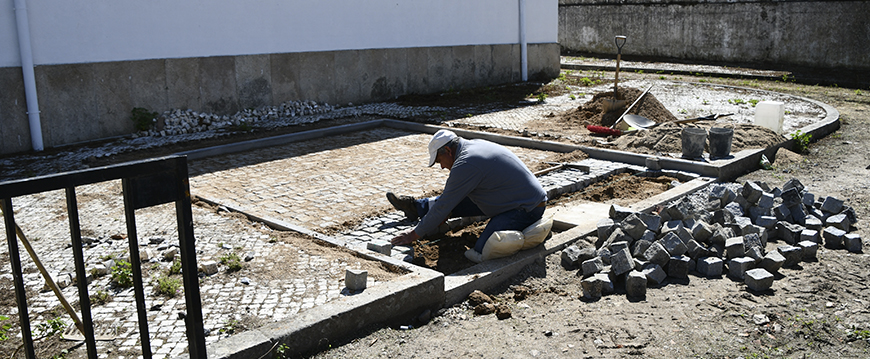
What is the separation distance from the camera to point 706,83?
19219 millimetres

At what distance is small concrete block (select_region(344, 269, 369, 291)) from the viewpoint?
492 cm

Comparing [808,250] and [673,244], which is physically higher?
[673,244]

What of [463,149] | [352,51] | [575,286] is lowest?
[575,286]

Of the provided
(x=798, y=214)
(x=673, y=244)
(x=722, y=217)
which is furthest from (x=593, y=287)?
(x=798, y=214)

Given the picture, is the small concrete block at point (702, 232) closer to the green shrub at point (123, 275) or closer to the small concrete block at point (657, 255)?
the small concrete block at point (657, 255)

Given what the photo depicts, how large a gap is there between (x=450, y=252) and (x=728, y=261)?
8.16ft

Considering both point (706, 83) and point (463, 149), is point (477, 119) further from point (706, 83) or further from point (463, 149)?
point (706, 83)

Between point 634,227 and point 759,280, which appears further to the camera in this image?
point 634,227

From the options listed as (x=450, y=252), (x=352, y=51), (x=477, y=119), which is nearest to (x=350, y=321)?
(x=450, y=252)

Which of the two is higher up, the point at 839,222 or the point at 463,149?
the point at 463,149

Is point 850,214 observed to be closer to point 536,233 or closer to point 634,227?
point 634,227

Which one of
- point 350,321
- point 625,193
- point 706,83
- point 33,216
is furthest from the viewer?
point 706,83

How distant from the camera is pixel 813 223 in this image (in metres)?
6.53

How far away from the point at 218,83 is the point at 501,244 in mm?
9329
